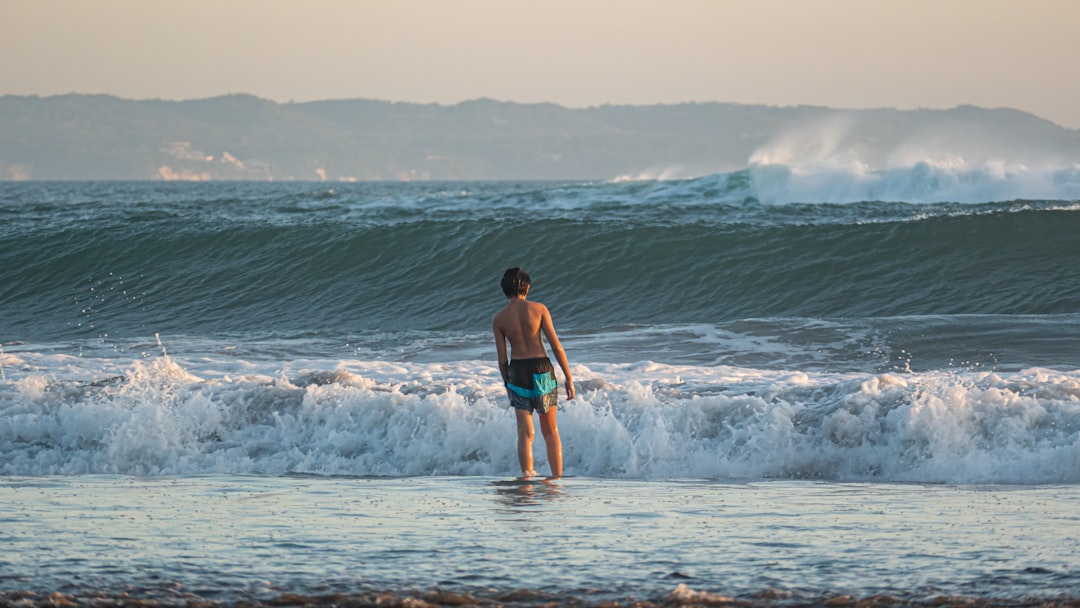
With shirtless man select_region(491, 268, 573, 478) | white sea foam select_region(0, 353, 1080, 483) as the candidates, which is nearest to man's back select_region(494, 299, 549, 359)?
shirtless man select_region(491, 268, 573, 478)

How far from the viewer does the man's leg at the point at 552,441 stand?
26.2 feet

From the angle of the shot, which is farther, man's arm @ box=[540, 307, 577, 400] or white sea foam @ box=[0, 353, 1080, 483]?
white sea foam @ box=[0, 353, 1080, 483]

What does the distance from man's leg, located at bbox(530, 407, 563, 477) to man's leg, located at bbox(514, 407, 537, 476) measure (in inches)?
3.7

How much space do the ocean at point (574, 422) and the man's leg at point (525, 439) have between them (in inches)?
9.0

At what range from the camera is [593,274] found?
62.1ft

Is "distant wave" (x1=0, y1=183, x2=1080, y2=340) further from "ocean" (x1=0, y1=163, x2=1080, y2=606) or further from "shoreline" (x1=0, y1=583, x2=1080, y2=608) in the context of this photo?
"shoreline" (x1=0, y1=583, x2=1080, y2=608)

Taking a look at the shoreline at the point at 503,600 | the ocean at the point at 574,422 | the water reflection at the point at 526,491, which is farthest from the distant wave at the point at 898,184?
the shoreline at the point at 503,600

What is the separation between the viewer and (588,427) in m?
8.96

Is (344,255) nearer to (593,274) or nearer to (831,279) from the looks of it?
(593,274)

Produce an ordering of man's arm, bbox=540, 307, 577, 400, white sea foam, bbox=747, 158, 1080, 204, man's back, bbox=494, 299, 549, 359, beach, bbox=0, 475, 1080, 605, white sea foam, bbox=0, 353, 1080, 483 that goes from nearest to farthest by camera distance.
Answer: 1. beach, bbox=0, 475, 1080, 605
2. man's arm, bbox=540, 307, 577, 400
3. man's back, bbox=494, 299, 549, 359
4. white sea foam, bbox=0, 353, 1080, 483
5. white sea foam, bbox=747, 158, 1080, 204

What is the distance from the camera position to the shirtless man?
311 inches

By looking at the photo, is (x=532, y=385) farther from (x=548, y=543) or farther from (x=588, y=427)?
(x=548, y=543)

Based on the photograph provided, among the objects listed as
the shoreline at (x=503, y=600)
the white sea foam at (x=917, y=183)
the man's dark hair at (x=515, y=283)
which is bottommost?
the shoreline at (x=503, y=600)

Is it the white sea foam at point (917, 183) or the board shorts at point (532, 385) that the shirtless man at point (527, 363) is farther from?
the white sea foam at point (917, 183)
